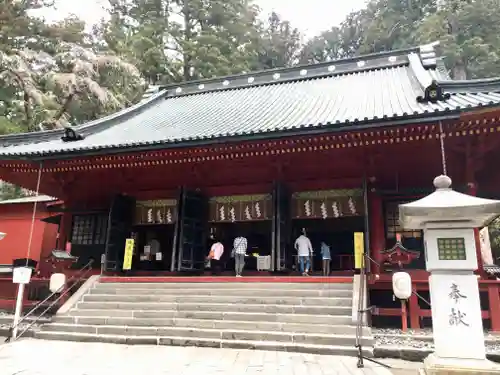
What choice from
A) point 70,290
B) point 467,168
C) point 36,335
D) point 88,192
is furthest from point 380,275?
point 88,192

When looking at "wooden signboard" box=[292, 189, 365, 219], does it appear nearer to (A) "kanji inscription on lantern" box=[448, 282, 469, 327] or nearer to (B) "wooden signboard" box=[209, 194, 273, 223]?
(B) "wooden signboard" box=[209, 194, 273, 223]

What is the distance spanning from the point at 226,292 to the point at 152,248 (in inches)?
187

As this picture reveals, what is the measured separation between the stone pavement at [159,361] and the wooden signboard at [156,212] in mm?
5055

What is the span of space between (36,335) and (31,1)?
21162 millimetres

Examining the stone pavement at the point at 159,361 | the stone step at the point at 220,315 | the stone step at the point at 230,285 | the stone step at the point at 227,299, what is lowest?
the stone pavement at the point at 159,361

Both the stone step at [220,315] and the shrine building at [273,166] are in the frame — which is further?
the shrine building at [273,166]

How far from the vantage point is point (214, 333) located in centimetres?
669

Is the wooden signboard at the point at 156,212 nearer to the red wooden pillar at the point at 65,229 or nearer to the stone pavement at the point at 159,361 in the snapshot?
the red wooden pillar at the point at 65,229

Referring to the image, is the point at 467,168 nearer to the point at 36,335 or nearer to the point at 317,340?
the point at 317,340

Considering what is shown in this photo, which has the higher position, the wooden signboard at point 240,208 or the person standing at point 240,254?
the wooden signboard at point 240,208

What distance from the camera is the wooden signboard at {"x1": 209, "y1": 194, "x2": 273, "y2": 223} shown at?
34.8 feet

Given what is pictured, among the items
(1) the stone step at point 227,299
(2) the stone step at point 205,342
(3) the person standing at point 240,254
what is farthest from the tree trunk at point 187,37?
(2) the stone step at point 205,342

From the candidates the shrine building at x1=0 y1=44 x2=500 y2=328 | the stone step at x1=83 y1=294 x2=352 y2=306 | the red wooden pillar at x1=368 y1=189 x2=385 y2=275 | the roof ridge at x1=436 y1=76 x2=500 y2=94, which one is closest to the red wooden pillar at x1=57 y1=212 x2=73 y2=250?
the shrine building at x1=0 y1=44 x2=500 y2=328

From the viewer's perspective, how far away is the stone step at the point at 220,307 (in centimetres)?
716
